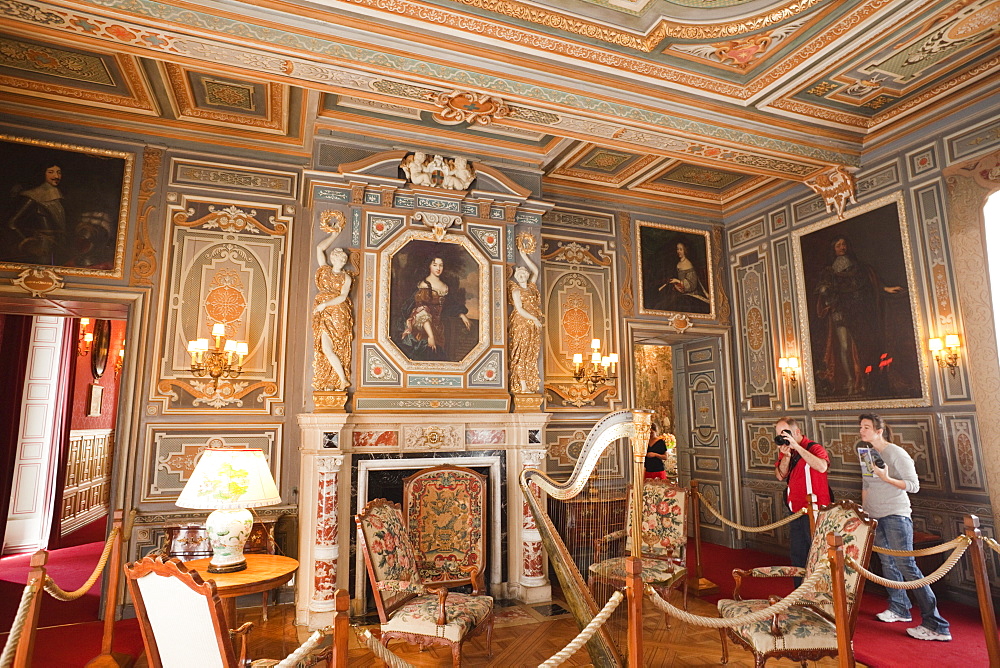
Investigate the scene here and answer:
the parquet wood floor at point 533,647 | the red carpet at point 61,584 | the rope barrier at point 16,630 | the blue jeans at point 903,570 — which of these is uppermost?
the rope barrier at point 16,630

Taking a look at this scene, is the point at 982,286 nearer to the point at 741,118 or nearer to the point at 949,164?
the point at 949,164

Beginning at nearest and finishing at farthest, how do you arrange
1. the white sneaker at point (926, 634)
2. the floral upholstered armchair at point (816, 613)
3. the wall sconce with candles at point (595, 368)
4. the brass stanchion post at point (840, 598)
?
the brass stanchion post at point (840, 598), the floral upholstered armchair at point (816, 613), the white sneaker at point (926, 634), the wall sconce with candles at point (595, 368)

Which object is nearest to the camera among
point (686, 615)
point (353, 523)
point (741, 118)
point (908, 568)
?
point (686, 615)

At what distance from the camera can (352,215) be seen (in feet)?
17.9

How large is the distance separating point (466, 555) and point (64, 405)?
5931 millimetres

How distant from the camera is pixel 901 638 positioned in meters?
4.21

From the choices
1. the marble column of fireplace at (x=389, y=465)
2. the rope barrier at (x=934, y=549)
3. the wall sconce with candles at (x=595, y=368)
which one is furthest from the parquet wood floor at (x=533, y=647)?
the wall sconce with candles at (x=595, y=368)

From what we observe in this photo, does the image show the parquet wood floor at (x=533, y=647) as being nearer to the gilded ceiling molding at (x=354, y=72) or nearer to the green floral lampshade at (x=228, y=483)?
the green floral lampshade at (x=228, y=483)

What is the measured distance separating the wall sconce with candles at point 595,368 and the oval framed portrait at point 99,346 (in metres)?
6.97

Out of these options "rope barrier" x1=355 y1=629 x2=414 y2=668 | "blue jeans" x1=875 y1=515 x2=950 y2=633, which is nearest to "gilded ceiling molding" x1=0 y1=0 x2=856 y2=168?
"blue jeans" x1=875 y1=515 x2=950 y2=633

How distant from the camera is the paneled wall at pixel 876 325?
5141mm

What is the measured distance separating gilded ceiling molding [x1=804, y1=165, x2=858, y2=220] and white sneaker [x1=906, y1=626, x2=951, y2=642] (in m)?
4.01

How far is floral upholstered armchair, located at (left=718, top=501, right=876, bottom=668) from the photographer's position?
3186mm

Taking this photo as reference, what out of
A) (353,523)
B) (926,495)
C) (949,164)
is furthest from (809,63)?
(353,523)
